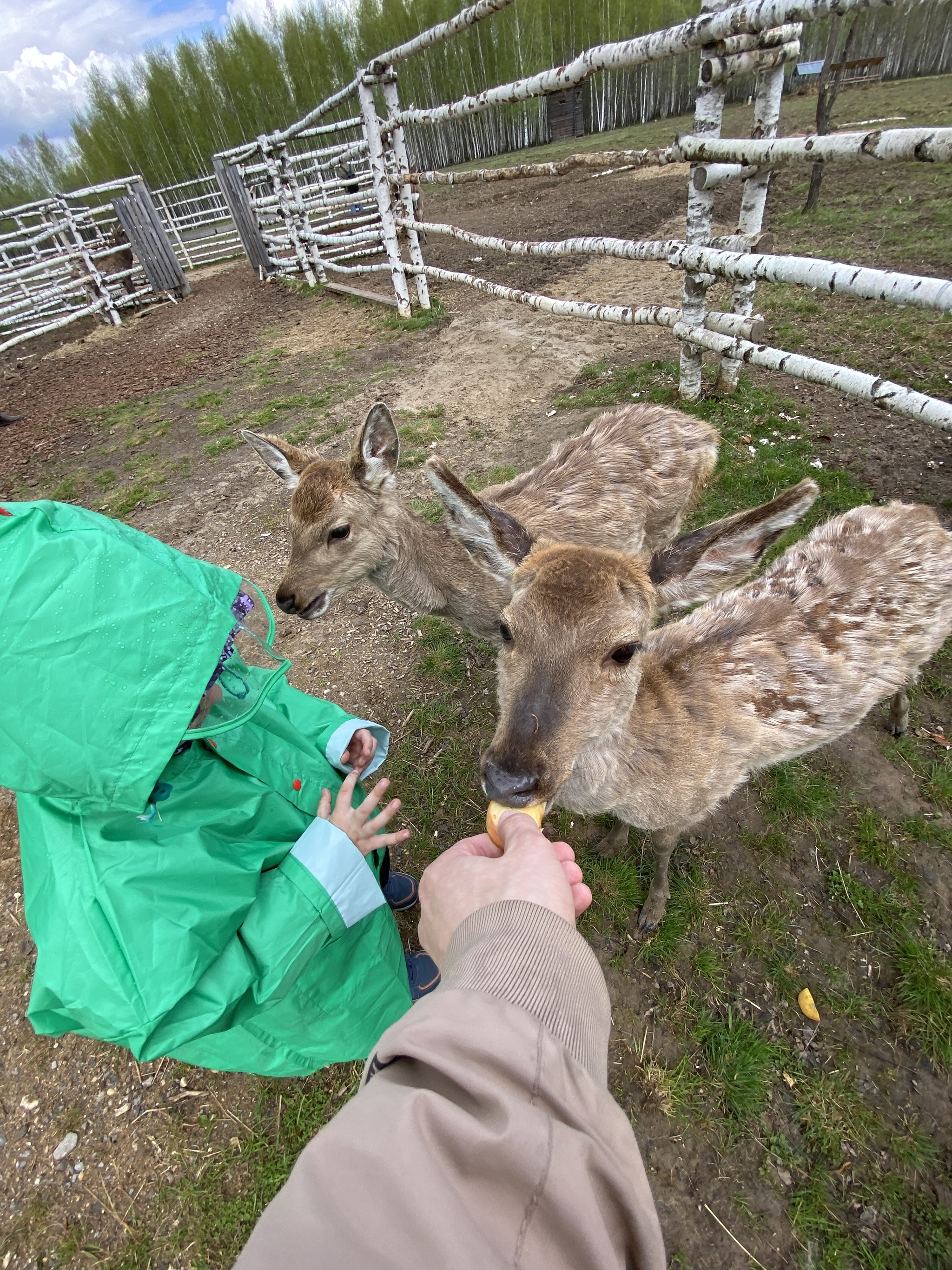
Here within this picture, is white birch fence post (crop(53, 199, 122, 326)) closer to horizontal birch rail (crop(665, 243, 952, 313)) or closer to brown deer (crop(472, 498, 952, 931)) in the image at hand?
horizontal birch rail (crop(665, 243, 952, 313))

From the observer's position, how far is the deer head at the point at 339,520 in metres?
3.62

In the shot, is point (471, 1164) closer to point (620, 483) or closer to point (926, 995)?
point (926, 995)

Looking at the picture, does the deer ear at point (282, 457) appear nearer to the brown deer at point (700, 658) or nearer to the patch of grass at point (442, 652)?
the patch of grass at point (442, 652)

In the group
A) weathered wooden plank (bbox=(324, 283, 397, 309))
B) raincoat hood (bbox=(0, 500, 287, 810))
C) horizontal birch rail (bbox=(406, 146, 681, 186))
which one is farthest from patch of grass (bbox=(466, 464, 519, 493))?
weathered wooden plank (bbox=(324, 283, 397, 309))

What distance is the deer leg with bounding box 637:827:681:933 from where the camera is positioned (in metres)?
2.88

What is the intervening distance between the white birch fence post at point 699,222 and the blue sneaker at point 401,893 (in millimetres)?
5175

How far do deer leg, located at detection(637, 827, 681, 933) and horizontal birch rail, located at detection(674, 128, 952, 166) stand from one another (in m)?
3.49

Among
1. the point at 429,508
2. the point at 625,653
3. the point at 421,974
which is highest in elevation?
the point at 625,653

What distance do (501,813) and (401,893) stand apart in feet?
4.88

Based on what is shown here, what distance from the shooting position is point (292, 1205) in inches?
32.1

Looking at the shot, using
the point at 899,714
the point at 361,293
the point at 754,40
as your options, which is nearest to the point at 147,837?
the point at 899,714

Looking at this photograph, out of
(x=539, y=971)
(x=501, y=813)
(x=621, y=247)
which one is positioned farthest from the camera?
(x=621, y=247)

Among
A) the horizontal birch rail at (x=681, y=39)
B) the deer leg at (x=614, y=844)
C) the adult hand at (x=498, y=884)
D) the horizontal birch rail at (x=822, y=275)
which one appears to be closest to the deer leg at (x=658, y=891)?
the deer leg at (x=614, y=844)

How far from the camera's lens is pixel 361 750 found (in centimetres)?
263
